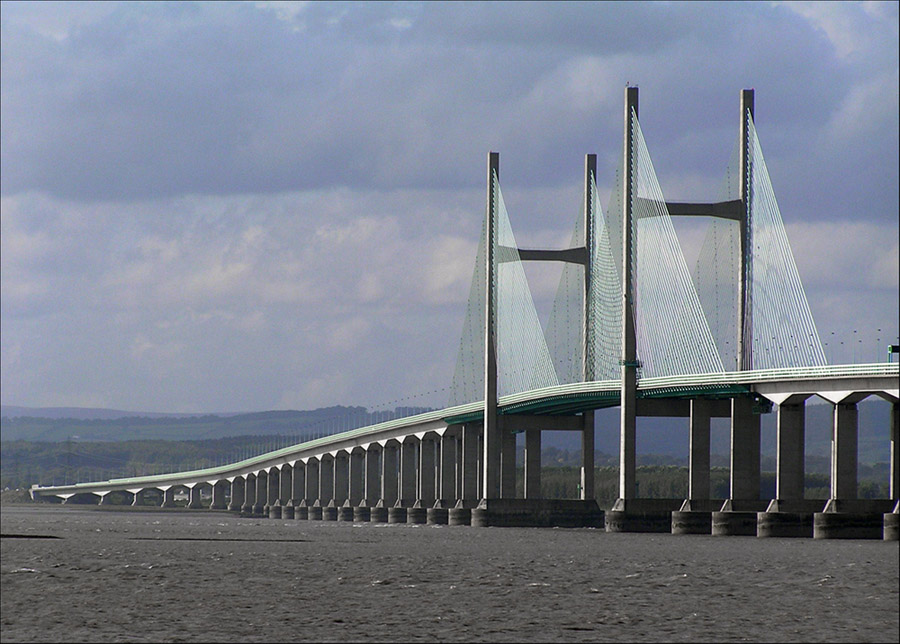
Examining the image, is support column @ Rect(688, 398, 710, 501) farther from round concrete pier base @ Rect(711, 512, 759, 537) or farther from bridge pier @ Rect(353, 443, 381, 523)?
bridge pier @ Rect(353, 443, 381, 523)

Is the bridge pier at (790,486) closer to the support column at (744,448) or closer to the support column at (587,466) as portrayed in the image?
the support column at (744,448)

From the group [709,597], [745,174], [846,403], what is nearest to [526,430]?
[745,174]

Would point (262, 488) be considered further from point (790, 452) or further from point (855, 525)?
point (855, 525)

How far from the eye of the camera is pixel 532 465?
345 feet

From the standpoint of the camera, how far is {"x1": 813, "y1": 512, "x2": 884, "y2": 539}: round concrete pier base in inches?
2537

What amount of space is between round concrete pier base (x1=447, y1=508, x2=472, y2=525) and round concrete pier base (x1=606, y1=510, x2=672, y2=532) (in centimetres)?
2451

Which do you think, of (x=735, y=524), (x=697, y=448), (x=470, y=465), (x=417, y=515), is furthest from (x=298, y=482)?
(x=735, y=524)

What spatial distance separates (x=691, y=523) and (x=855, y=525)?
11.6 metres

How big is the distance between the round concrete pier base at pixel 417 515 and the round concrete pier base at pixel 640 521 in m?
37.7

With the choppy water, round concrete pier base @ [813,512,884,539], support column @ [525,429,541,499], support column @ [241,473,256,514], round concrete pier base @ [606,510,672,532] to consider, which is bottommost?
support column @ [241,473,256,514]

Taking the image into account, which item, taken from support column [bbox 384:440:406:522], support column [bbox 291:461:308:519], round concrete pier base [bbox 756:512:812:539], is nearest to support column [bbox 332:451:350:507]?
support column [bbox 384:440:406:522]

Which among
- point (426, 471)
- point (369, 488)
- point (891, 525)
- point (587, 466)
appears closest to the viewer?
point (891, 525)

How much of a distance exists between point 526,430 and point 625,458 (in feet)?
76.7

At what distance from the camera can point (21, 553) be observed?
6650cm
